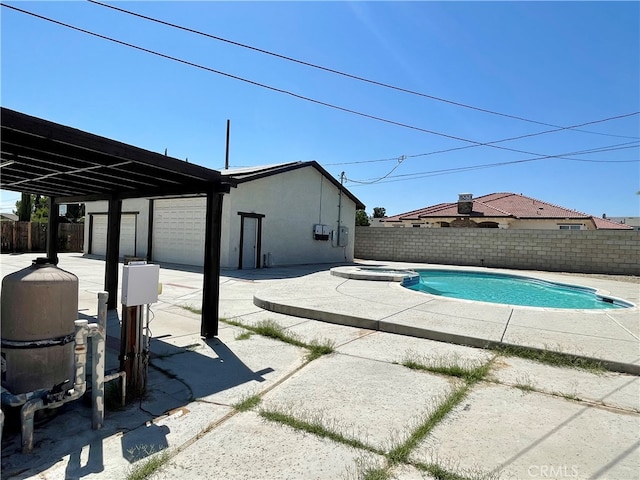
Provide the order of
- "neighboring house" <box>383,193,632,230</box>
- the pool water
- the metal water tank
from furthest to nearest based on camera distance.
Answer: "neighboring house" <box>383,193,632,230</box>
the pool water
the metal water tank

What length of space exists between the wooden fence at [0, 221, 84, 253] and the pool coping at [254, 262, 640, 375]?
20.5 meters

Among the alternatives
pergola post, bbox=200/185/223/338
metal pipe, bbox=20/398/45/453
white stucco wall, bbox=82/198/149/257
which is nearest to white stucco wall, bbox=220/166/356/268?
white stucco wall, bbox=82/198/149/257

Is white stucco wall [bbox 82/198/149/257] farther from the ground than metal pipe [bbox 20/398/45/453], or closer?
farther from the ground

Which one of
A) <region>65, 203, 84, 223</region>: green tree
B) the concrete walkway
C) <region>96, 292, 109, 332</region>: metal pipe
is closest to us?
the concrete walkway

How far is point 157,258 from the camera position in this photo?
56.0 ft

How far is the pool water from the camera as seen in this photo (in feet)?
31.6

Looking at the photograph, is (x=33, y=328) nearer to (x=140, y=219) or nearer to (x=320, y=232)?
(x=320, y=232)

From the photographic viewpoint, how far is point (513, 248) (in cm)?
1781

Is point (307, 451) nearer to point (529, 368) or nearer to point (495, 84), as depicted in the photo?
point (529, 368)

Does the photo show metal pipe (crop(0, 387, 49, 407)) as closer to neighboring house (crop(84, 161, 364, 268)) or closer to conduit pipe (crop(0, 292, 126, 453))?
conduit pipe (crop(0, 292, 126, 453))

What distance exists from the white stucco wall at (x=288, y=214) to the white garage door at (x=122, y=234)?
6.12 meters

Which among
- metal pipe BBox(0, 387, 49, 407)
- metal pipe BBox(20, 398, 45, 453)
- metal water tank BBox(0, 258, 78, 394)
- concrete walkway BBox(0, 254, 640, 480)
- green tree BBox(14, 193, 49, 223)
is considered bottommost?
concrete walkway BBox(0, 254, 640, 480)

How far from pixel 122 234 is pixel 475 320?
18.1m

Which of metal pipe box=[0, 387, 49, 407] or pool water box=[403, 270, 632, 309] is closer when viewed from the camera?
metal pipe box=[0, 387, 49, 407]
